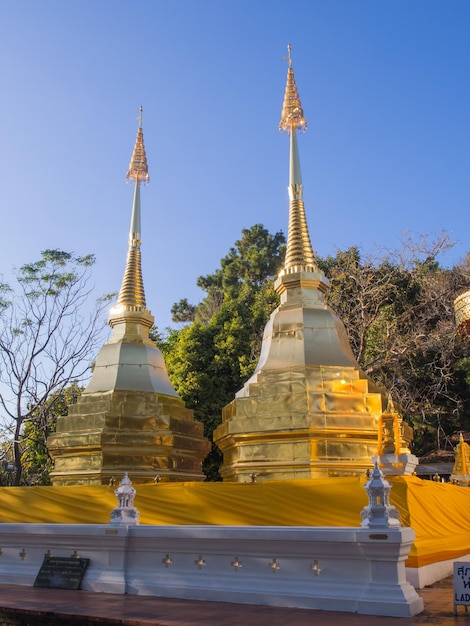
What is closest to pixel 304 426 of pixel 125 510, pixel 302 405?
pixel 302 405

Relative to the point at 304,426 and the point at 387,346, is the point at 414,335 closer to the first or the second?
the point at 387,346

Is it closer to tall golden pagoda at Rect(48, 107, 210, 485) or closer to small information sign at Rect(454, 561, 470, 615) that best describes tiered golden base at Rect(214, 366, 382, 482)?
tall golden pagoda at Rect(48, 107, 210, 485)

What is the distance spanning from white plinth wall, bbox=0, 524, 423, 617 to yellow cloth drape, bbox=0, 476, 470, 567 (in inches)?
42.9

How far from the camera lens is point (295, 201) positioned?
51.1ft

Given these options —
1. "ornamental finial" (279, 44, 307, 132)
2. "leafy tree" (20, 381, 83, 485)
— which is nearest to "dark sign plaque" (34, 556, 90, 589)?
"ornamental finial" (279, 44, 307, 132)

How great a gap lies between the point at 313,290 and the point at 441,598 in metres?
8.04

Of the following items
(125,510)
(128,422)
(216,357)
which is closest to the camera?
(125,510)

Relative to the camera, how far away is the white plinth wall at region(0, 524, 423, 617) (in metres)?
7.11

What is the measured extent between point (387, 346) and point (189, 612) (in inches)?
738

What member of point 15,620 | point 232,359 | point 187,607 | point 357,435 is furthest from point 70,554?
point 232,359

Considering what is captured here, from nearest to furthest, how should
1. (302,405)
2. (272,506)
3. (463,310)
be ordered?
(272,506) → (302,405) → (463,310)

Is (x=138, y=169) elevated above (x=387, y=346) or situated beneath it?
elevated above

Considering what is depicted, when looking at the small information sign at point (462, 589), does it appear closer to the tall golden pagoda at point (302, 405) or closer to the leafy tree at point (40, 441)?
the tall golden pagoda at point (302, 405)

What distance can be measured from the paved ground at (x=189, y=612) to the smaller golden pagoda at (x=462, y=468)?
280 inches
